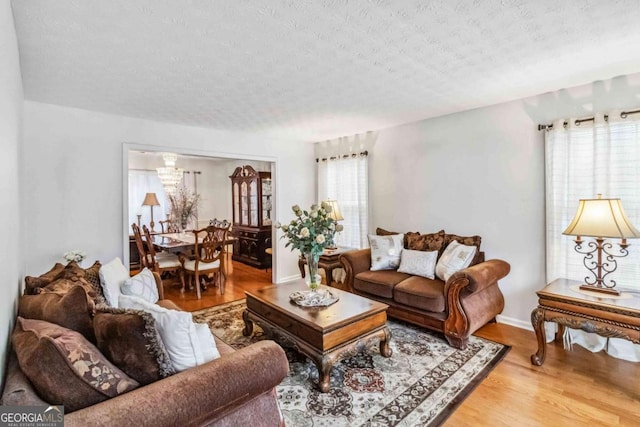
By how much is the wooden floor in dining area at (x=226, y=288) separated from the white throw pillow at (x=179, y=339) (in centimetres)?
274

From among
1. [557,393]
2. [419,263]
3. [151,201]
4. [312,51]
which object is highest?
[312,51]

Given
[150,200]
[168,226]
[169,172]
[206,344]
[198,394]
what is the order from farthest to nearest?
[168,226] < [150,200] < [169,172] < [206,344] < [198,394]

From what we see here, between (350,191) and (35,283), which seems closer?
(35,283)

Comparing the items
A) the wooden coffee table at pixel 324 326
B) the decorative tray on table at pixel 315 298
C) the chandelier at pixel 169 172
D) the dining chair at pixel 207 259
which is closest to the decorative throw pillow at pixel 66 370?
the wooden coffee table at pixel 324 326

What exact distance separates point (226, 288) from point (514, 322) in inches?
152

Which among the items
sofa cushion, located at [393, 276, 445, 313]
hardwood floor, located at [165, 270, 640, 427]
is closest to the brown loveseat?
sofa cushion, located at [393, 276, 445, 313]

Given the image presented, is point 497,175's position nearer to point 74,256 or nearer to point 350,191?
point 350,191

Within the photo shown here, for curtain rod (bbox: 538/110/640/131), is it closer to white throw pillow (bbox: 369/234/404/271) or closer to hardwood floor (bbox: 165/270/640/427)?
white throw pillow (bbox: 369/234/404/271)

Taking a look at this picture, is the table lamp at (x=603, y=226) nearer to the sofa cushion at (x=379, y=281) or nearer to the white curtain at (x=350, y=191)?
the sofa cushion at (x=379, y=281)

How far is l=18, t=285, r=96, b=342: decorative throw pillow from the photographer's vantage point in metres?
1.40

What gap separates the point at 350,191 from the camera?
4.93 metres

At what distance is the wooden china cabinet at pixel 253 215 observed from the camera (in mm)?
6121

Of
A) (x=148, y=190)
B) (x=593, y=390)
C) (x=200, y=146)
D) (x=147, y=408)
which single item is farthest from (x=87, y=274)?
(x=148, y=190)

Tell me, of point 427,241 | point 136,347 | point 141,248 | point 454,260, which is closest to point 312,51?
point 136,347
